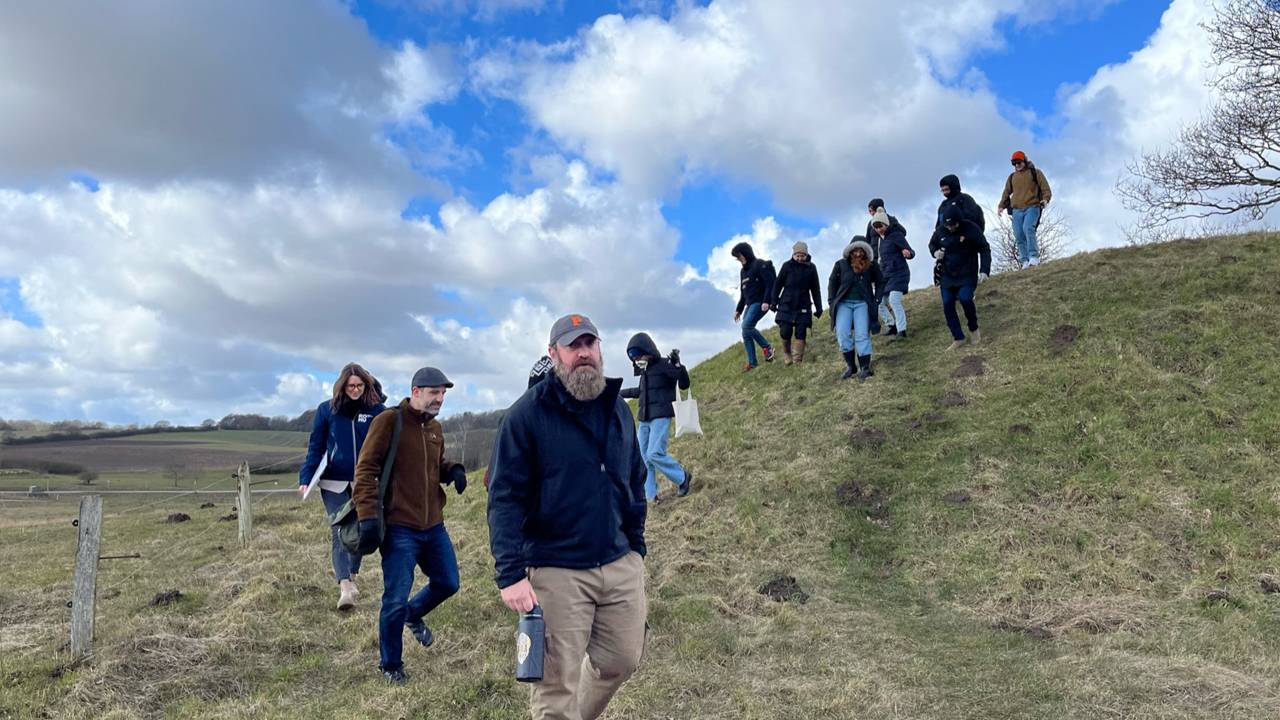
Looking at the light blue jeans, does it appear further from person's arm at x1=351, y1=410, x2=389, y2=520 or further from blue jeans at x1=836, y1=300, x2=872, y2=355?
person's arm at x1=351, y1=410, x2=389, y2=520

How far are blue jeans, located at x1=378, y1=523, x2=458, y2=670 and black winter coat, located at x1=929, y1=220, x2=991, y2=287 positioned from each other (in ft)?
32.2

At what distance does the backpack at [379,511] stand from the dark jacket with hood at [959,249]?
9.87 m

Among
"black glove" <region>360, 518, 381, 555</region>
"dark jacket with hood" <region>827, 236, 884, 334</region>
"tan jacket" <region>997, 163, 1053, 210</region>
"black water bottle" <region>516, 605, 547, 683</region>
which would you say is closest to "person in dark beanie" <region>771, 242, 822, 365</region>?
"dark jacket with hood" <region>827, 236, 884, 334</region>

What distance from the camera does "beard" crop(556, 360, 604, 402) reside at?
3.84 m

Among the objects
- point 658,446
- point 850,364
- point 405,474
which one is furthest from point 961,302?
point 405,474

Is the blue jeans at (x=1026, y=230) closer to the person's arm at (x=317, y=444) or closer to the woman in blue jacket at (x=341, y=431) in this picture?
the woman in blue jacket at (x=341, y=431)

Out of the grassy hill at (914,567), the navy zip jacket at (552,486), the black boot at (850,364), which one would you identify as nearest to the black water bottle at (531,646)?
the navy zip jacket at (552,486)

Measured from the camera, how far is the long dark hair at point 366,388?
7059mm

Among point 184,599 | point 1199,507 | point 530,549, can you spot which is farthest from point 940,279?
point 184,599

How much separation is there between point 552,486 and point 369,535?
2647mm

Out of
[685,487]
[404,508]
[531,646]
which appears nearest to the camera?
[531,646]

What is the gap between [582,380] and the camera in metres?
3.84

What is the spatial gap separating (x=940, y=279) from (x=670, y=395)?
5743 millimetres

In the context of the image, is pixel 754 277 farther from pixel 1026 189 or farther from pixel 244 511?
pixel 244 511
